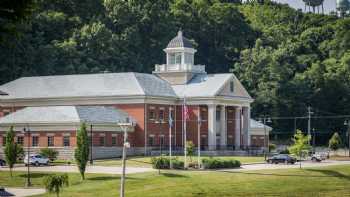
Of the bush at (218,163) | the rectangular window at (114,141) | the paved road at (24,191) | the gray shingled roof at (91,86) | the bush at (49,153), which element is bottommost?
the paved road at (24,191)

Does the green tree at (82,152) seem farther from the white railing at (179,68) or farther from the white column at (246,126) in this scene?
the white column at (246,126)

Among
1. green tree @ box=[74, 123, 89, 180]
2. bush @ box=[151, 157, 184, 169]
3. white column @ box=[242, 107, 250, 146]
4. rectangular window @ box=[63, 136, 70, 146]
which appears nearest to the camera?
green tree @ box=[74, 123, 89, 180]

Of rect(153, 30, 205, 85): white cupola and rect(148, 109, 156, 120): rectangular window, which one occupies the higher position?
rect(153, 30, 205, 85): white cupola

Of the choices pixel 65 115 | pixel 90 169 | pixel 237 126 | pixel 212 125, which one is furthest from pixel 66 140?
pixel 237 126

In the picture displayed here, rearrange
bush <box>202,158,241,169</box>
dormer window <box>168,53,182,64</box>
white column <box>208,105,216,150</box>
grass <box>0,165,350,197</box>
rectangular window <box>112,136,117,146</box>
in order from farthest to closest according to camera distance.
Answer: dormer window <box>168,53,182,64</box>
white column <box>208,105,216,150</box>
rectangular window <box>112,136,117,146</box>
bush <box>202,158,241,169</box>
grass <box>0,165,350,197</box>

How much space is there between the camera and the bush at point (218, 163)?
7231 cm

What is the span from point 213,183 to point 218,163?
1293cm

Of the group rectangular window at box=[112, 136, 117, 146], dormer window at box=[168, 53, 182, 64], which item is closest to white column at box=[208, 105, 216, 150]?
dormer window at box=[168, 53, 182, 64]

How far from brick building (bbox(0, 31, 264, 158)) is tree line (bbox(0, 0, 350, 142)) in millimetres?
18915

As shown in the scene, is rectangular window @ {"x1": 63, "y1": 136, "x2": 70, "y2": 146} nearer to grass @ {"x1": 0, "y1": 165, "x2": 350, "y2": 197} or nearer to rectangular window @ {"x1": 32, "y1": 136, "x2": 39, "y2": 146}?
rectangular window @ {"x1": 32, "y1": 136, "x2": 39, "y2": 146}

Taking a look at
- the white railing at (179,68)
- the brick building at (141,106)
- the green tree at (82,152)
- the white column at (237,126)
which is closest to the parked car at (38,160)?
the brick building at (141,106)

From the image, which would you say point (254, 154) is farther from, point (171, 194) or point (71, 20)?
point (71, 20)

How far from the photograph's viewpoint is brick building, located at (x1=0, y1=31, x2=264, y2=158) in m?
87.8

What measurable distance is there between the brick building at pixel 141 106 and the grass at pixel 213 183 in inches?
770
